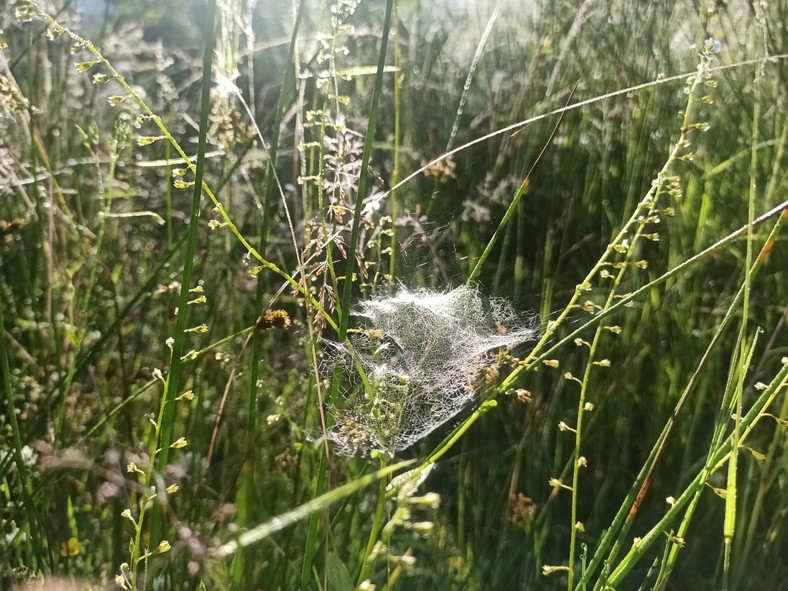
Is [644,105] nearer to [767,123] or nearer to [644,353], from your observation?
[767,123]

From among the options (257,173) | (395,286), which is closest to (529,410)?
(395,286)

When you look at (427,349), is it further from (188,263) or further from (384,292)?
(188,263)

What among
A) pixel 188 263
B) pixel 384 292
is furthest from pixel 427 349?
pixel 188 263

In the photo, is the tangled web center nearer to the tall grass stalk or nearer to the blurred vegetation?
the blurred vegetation

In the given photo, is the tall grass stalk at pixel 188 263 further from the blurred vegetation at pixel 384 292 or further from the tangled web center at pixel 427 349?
the tangled web center at pixel 427 349

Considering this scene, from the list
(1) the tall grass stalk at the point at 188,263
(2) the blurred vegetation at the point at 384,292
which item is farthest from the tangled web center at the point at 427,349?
(1) the tall grass stalk at the point at 188,263

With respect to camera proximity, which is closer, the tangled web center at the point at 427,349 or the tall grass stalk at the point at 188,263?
the tall grass stalk at the point at 188,263

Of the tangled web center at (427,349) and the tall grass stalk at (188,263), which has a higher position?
the tall grass stalk at (188,263)

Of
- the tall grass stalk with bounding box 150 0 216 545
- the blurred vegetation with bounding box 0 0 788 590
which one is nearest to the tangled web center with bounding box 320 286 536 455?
the blurred vegetation with bounding box 0 0 788 590
